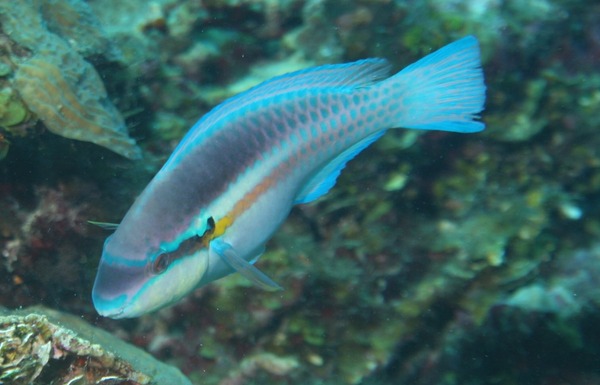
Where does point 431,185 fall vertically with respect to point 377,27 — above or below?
below

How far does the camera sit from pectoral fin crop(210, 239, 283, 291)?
2.16 meters

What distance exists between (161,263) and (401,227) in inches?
82.0

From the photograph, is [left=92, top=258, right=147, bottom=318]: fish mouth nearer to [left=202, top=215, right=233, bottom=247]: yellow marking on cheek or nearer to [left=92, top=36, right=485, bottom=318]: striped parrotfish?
[left=92, top=36, right=485, bottom=318]: striped parrotfish

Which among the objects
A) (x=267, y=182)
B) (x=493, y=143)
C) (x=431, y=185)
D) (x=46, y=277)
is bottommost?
(x=46, y=277)

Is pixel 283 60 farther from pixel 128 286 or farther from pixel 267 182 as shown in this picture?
pixel 128 286

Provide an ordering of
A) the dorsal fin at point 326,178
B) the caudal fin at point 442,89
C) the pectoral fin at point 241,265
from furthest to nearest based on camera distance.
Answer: the dorsal fin at point 326,178
the caudal fin at point 442,89
the pectoral fin at point 241,265

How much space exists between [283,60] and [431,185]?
1652mm

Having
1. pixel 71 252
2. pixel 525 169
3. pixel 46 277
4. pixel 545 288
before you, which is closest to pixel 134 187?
pixel 71 252

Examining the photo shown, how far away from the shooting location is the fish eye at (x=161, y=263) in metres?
2.11

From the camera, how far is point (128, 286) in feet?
6.77

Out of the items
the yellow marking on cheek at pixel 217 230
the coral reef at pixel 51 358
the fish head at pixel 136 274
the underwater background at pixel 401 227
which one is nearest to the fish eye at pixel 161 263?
the fish head at pixel 136 274

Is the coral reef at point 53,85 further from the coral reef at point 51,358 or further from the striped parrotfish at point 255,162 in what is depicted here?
the coral reef at point 51,358

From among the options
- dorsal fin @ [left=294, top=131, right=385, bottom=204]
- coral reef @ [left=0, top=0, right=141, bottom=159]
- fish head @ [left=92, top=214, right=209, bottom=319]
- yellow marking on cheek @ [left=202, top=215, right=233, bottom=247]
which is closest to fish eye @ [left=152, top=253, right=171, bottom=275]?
fish head @ [left=92, top=214, right=209, bottom=319]

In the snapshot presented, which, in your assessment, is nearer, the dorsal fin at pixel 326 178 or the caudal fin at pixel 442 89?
the caudal fin at pixel 442 89
